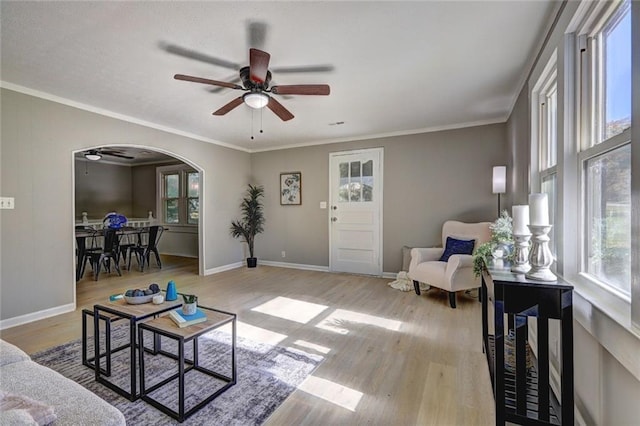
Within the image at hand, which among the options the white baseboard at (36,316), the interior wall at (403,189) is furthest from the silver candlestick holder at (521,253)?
the white baseboard at (36,316)

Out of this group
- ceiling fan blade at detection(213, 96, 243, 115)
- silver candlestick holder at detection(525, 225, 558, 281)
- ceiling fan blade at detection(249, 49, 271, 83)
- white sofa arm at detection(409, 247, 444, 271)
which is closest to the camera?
silver candlestick holder at detection(525, 225, 558, 281)

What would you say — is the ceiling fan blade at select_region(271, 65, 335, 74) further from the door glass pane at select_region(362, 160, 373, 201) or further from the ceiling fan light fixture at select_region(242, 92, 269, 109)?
the door glass pane at select_region(362, 160, 373, 201)

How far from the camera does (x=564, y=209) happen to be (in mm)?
1692

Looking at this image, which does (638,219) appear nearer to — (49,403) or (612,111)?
(612,111)

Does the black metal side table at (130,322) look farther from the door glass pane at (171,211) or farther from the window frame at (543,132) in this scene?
the door glass pane at (171,211)

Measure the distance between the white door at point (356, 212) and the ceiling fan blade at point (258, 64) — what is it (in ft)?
10.1

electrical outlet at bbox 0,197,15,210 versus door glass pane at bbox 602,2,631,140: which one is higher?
door glass pane at bbox 602,2,631,140

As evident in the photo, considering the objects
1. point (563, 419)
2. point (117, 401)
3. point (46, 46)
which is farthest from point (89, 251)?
point (563, 419)

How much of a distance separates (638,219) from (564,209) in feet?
2.27

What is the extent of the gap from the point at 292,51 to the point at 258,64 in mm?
383

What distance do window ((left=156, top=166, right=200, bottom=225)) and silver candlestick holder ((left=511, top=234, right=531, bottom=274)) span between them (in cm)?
683

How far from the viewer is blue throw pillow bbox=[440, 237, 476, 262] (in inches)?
147

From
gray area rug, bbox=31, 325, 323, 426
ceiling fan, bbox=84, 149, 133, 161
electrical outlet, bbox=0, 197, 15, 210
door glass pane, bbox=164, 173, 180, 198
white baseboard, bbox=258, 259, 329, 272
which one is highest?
ceiling fan, bbox=84, 149, 133, 161

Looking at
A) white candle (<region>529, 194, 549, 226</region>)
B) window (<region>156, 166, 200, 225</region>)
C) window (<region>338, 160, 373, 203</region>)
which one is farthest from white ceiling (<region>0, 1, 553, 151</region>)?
window (<region>156, 166, 200, 225</region>)
